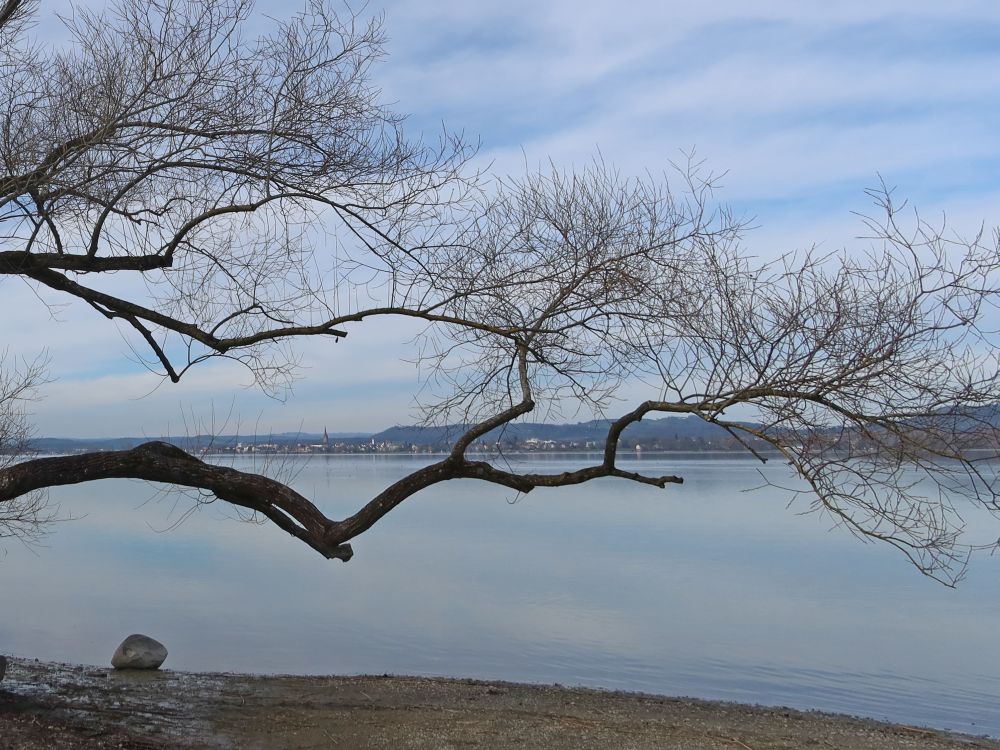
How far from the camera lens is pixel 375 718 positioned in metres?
9.40

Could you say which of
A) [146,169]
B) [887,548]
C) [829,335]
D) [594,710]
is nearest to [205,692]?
[594,710]

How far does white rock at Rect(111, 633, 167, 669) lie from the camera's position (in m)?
13.1

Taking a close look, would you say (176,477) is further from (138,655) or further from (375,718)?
(138,655)

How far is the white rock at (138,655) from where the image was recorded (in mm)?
13086

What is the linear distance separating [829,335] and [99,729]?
6.22 meters

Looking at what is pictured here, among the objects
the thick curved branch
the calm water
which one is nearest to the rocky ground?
the thick curved branch

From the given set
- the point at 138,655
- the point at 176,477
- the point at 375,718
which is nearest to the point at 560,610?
the point at 138,655

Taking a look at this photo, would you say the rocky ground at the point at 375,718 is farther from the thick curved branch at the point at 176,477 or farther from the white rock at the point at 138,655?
the thick curved branch at the point at 176,477

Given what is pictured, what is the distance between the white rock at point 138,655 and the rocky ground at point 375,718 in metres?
0.40

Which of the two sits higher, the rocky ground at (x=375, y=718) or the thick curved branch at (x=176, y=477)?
the thick curved branch at (x=176, y=477)

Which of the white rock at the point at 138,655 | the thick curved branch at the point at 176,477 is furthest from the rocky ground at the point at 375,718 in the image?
the thick curved branch at the point at 176,477

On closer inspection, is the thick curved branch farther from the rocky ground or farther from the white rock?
the white rock

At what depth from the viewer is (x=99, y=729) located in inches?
308

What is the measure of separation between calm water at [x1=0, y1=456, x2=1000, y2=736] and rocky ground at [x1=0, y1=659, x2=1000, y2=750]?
1999mm
